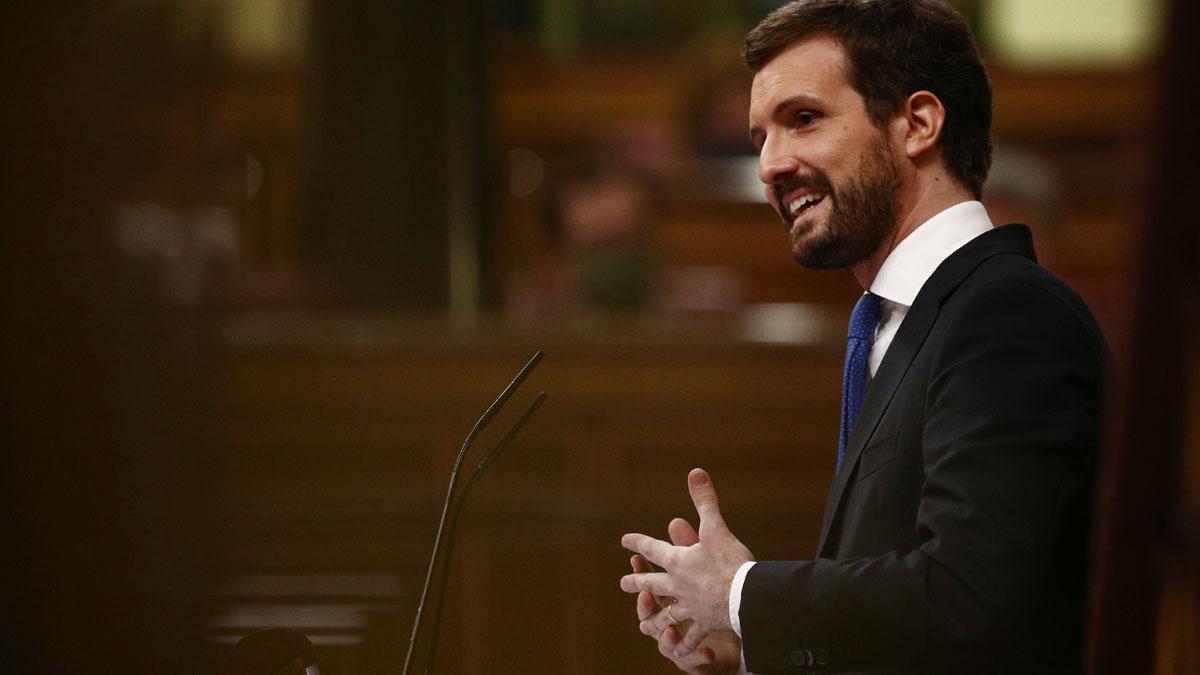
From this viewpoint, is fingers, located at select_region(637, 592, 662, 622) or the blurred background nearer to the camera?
the blurred background

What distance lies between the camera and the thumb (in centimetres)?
108

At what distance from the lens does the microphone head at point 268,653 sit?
41.6 inches

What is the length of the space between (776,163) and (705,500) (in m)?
0.28

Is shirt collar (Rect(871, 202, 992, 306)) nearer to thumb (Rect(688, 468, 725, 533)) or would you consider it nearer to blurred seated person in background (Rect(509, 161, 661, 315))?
thumb (Rect(688, 468, 725, 533))

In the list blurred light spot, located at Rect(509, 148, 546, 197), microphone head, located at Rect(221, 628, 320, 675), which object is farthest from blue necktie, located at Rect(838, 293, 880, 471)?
blurred light spot, located at Rect(509, 148, 546, 197)

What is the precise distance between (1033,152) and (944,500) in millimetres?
4812

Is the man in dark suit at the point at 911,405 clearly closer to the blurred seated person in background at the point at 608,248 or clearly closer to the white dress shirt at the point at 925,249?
the white dress shirt at the point at 925,249

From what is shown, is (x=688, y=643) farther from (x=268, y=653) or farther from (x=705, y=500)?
(x=268, y=653)

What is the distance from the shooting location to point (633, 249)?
3.14 m

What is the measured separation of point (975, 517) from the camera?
0.96 m

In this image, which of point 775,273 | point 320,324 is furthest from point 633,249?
point 775,273

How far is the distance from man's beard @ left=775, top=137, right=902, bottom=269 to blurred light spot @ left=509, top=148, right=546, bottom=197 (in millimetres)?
4497

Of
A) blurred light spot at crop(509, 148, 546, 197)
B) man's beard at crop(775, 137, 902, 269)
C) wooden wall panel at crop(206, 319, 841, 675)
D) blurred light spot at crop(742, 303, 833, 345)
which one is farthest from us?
blurred light spot at crop(509, 148, 546, 197)

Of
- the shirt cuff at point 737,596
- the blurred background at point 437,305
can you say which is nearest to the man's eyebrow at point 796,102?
the blurred background at point 437,305
